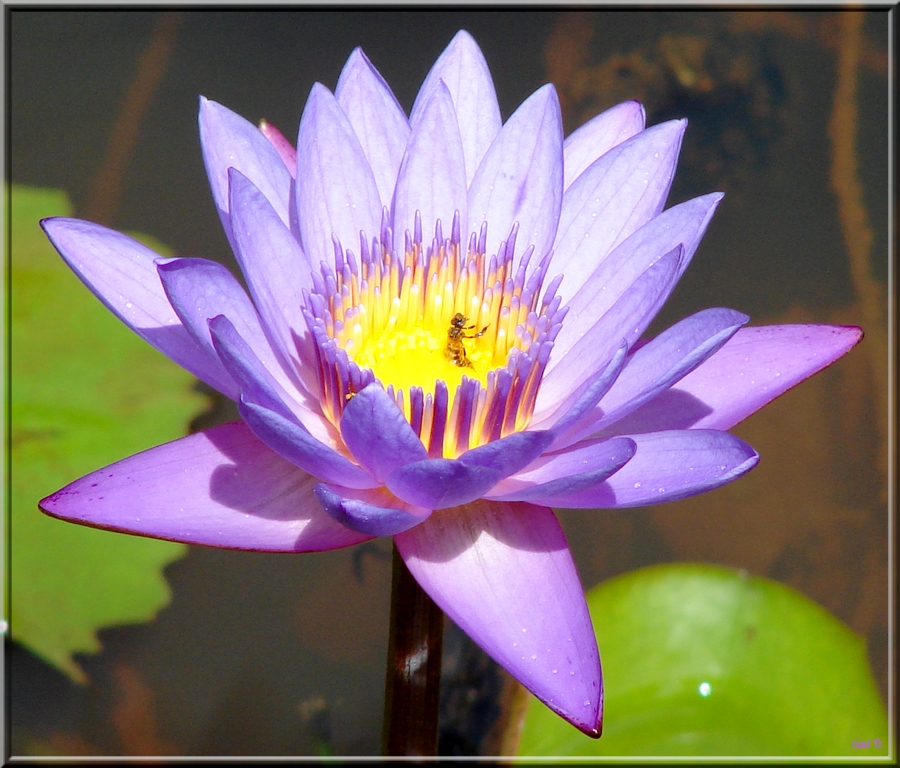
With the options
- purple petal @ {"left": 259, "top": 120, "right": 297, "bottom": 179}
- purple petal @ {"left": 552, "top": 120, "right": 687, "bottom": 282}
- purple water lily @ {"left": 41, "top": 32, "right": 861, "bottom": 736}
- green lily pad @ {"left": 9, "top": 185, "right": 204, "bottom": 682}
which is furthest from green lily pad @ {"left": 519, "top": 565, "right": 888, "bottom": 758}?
purple petal @ {"left": 259, "top": 120, "right": 297, "bottom": 179}

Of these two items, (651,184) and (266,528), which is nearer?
(266,528)

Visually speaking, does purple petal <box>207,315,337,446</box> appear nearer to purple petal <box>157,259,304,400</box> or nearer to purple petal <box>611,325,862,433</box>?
purple petal <box>157,259,304,400</box>

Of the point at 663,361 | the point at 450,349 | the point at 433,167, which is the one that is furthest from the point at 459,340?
the point at 663,361

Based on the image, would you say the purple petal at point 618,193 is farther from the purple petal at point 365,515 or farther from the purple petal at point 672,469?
the purple petal at point 365,515

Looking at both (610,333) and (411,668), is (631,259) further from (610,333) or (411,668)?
(411,668)

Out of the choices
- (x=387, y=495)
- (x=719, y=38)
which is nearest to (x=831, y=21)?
(x=719, y=38)

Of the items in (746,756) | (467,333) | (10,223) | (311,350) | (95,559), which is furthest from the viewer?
(10,223)

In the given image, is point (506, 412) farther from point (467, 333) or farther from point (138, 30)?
point (138, 30)
